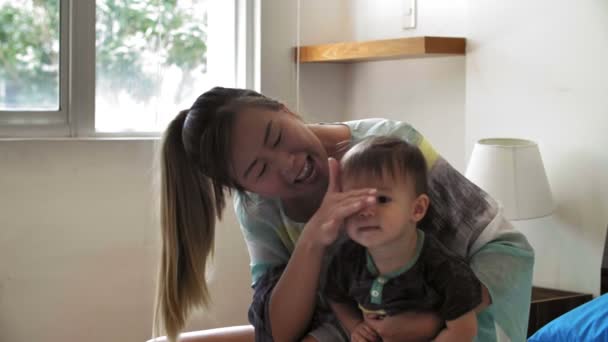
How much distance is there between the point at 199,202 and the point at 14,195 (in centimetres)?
172

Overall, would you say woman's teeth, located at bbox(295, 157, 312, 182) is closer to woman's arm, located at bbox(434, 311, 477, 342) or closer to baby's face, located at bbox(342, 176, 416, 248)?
baby's face, located at bbox(342, 176, 416, 248)

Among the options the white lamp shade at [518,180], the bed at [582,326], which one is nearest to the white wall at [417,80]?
the white lamp shade at [518,180]

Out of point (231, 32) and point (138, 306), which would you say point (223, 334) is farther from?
point (231, 32)

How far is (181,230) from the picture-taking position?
4.91 feet

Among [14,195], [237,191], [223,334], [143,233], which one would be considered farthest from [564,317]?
[14,195]

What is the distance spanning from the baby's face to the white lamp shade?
1.55 metres

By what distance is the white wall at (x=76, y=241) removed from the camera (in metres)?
3.02

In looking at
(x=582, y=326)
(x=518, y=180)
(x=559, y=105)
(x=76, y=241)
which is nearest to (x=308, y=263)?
(x=582, y=326)

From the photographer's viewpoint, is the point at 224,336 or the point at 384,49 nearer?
the point at 224,336

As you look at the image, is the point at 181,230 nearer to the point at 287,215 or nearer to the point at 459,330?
the point at 287,215

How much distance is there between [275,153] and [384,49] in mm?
1990

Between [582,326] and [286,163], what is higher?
[286,163]

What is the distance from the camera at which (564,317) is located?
8.03 feet

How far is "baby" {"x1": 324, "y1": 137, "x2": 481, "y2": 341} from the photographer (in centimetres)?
125
